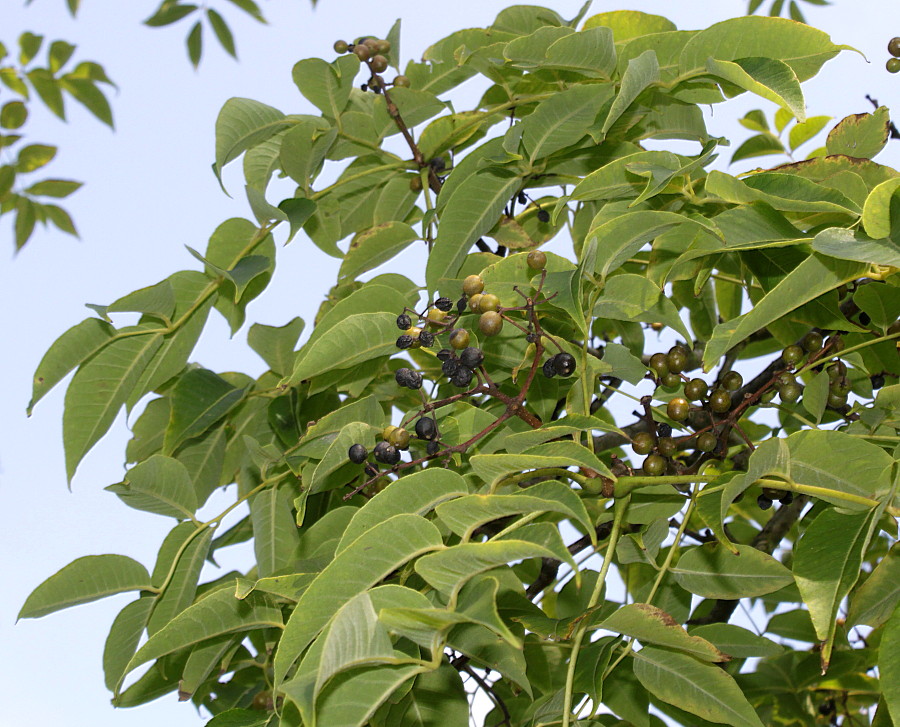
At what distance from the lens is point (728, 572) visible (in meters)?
1.02

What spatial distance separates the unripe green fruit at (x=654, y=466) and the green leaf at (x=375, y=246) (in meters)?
0.52

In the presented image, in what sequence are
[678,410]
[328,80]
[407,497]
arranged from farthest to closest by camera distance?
[328,80] → [678,410] → [407,497]

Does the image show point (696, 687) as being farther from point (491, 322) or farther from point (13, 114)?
A: point (13, 114)

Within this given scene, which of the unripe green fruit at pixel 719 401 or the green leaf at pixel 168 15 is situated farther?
the green leaf at pixel 168 15

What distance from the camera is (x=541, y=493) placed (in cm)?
75

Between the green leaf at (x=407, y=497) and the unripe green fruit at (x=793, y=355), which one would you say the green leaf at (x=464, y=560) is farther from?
the unripe green fruit at (x=793, y=355)

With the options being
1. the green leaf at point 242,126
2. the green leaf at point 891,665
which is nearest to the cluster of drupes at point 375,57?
the green leaf at point 242,126

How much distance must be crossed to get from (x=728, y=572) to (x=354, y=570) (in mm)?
503

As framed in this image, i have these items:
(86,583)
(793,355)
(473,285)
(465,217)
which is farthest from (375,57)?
(86,583)

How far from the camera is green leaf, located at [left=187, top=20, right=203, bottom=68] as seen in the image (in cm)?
275

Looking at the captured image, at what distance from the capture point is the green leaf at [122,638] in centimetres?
117

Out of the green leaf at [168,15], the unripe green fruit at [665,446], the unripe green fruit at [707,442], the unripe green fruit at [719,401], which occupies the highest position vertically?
the green leaf at [168,15]

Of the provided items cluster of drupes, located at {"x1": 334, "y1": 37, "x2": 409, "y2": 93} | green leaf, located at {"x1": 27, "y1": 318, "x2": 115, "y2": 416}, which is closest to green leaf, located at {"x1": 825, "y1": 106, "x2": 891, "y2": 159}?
cluster of drupes, located at {"x1": 334, "y1": 37, "x2": 409, "y2": 93}

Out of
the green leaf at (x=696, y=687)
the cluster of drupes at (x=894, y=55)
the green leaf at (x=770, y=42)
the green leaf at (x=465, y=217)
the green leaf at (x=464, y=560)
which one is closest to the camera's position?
the green leaf at (x=464, y=560)
